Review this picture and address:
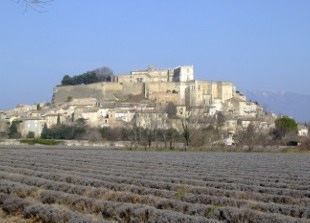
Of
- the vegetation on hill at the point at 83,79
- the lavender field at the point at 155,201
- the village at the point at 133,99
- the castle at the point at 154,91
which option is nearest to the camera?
the lavender field at the point at 155,201

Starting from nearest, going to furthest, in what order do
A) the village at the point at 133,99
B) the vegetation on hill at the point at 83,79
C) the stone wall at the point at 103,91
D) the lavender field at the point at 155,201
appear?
the lavender field at the point at 155,201 < the village at the point at 133,99 < the stone wall at the point at 103,91 < the vegetation on hill at the point at 83,79

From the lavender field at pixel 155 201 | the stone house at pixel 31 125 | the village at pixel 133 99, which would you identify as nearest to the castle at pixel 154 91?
the village at pixel 133 99

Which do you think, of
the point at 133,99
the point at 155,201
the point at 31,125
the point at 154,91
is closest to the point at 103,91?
the point at 133,99

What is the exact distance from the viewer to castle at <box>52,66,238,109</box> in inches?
5728

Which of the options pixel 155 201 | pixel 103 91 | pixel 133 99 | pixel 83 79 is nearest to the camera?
pixel 155 201

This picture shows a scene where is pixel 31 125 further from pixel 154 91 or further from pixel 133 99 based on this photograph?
pixel 154 91

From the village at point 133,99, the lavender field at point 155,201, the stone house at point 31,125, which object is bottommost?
the lavender field at point 155,201

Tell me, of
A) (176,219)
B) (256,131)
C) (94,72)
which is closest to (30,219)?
(176,219)

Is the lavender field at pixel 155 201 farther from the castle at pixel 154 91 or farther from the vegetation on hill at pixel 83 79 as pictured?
the vegetation on hill at pixel 83 79

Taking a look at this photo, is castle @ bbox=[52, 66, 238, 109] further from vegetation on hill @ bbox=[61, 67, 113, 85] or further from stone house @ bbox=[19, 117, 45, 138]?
stone house @ bbox=[19, 117, 45, 138]

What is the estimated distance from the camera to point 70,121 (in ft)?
411

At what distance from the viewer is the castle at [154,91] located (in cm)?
14550

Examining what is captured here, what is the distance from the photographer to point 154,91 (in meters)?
146

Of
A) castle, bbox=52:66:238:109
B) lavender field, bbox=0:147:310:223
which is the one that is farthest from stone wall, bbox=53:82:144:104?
lavender field, bbox=0:147:310:223
